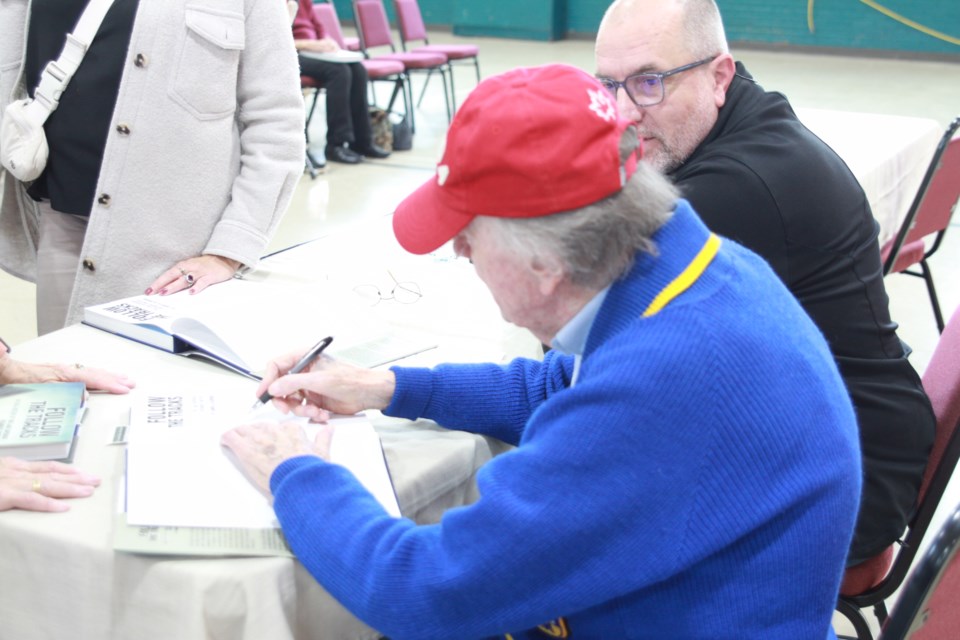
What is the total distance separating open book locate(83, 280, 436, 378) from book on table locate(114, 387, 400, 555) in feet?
0.44

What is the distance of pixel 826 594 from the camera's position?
1.04 meters

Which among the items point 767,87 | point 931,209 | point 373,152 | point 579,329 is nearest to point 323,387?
point 579,329

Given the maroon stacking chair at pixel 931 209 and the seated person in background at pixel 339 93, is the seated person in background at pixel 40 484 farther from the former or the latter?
the seated person in background at pixel 339 93

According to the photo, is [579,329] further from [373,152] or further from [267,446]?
[373,152]

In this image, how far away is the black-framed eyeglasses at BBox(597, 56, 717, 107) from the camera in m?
1.72

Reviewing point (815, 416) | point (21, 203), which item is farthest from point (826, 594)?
point (21, 203)

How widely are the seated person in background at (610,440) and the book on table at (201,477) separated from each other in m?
0.06

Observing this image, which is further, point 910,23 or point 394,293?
point 910,23

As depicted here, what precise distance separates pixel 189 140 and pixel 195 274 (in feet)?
0.86

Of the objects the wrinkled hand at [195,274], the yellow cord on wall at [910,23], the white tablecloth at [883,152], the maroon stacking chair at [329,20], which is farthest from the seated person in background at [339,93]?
the yellow cord on wall at [910,23]

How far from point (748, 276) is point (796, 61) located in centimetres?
993

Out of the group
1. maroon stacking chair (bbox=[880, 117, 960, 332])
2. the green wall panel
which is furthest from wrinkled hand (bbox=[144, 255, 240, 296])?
the green wall panel

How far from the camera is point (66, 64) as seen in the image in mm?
1814

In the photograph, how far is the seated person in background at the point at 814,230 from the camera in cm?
155
